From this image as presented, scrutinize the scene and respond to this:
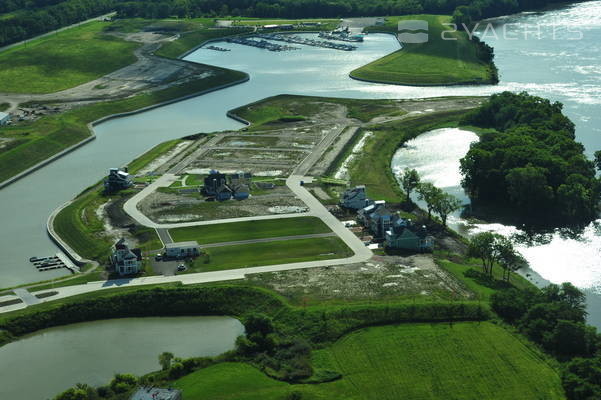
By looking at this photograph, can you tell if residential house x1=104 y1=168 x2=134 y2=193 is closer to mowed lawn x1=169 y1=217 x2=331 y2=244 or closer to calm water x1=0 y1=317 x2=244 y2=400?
mowed lawn x1=169 y1=217 x2=331 y2=244

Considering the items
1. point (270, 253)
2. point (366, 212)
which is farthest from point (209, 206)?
point (366, 212)

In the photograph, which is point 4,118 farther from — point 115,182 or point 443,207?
point 443,207

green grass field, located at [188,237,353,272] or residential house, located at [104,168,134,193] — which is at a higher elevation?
residential house, located at [104,168,134,193]

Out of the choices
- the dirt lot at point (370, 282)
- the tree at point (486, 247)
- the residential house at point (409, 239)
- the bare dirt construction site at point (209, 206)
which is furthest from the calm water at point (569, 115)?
the bare dirt construction site at point (209, 206)

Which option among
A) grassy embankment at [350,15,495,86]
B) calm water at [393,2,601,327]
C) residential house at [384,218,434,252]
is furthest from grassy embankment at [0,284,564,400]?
grassy embankment at [350,15,495,86]

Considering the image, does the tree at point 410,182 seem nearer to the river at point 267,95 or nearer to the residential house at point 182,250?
the river at point 267,95

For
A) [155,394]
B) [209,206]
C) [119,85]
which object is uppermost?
[119,85]

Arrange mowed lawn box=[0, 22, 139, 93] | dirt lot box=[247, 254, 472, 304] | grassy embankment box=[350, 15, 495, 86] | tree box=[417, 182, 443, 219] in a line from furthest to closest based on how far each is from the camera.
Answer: mowed lawn box=[0, 22, 139, 93] < grassy embankment box=[350, 15, 495, 86] < tree box=[417, 182, 443, 219] < dirt lot box=[247, 254, 472, 304]
